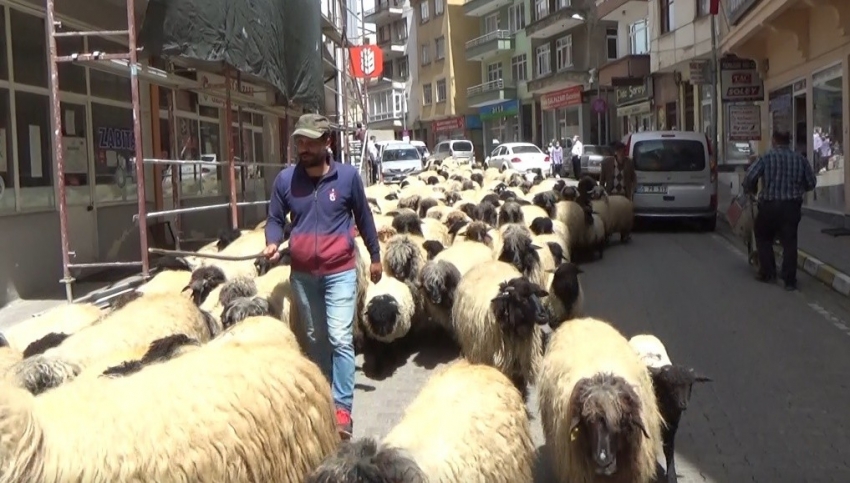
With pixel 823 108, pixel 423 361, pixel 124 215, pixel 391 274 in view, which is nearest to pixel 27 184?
pixel 124 215

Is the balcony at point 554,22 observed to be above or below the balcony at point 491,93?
above

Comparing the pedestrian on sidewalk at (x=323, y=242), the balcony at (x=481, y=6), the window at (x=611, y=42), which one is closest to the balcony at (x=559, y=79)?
Answer: the window at (x=611, y=42)

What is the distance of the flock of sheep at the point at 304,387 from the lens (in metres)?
3.32

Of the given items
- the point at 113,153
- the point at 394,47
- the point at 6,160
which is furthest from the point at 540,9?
the point at 6,160

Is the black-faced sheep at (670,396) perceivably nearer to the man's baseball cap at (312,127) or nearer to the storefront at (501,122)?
the man's baseball cap at (312,127)

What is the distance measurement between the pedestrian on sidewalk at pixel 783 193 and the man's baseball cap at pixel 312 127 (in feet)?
23.7

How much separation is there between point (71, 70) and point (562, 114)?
3926 cm

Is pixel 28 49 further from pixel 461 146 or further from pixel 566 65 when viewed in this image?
pixel 566 65

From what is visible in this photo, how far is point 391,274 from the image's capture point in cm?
872

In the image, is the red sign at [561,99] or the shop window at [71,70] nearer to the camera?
the shop window at [71,70]

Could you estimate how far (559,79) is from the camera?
151ft

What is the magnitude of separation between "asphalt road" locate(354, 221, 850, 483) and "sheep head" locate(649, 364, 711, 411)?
582 millimetres

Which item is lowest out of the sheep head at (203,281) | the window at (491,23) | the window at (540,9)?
the sheep head at (203,281)

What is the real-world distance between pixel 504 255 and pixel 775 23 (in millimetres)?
13065
